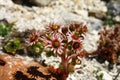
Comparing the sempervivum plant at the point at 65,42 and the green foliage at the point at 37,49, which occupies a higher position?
the green foliage at the point at 37,49

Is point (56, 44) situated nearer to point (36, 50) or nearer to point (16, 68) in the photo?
point (16, 68)

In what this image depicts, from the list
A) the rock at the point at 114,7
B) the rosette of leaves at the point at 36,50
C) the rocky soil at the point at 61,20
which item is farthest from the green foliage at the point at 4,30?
the rock at the point at 114,7

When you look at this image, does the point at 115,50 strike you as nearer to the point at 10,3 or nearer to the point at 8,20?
the point at 8,20

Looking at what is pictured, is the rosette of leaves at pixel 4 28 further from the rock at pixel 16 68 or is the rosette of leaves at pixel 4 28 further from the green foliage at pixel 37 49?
the rock at pixel 16 68

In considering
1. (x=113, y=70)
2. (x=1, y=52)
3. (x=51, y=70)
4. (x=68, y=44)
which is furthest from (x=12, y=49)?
(x=113, y=70)

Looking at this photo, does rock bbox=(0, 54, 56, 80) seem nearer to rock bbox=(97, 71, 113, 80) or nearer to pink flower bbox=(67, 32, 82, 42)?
pink flower bbox=(67, 32, 82, 42)
